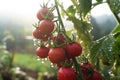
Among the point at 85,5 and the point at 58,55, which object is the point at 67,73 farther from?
the point at 85,5

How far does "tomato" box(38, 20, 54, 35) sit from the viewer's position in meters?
1.54

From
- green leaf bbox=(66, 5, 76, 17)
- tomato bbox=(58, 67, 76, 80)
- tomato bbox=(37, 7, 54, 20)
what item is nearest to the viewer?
tomato bbox=(58, 67, 76, 80)

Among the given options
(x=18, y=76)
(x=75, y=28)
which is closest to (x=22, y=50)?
(x=18, y=76)

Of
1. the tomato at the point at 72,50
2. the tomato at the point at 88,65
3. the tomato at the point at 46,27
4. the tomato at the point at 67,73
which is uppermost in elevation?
the tomato at the point at 46,27

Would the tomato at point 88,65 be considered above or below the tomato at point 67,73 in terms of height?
above

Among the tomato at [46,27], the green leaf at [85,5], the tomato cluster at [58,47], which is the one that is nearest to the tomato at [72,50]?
the tomato cluster at [58,47]

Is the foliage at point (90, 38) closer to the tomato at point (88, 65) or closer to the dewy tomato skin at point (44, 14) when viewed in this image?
the tomato at point (88, 65)

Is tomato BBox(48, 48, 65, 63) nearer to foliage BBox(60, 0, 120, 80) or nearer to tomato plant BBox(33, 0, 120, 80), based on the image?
tomato plant BBox(33, 0, 120, 80)

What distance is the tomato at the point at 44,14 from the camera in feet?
5.19

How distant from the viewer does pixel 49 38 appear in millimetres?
1578

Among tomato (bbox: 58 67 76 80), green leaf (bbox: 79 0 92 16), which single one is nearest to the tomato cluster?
tomato (bbox: 58 67 76 80)

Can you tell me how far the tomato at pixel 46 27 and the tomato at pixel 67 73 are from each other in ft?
0.54

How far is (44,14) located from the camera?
1.61 m

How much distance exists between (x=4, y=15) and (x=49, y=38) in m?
26.1
